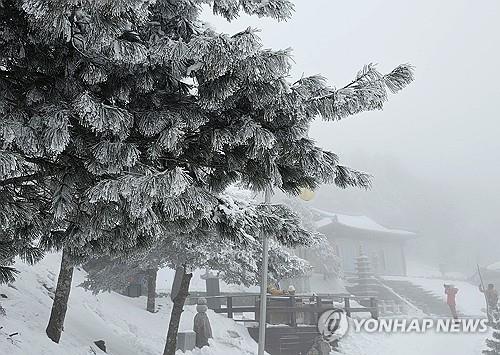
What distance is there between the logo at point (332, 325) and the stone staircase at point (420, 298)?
1045 cm

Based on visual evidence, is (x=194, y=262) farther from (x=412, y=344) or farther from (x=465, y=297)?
(x=465, y=297)

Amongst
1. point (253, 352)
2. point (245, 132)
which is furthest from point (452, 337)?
point (245, 132)

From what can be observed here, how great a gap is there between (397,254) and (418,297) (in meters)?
11.1

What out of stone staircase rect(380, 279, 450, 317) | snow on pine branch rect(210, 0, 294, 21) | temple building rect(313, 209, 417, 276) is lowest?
snow on pine branch rect(210, 0, 294, 21)

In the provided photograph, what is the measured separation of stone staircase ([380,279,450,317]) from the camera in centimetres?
2782

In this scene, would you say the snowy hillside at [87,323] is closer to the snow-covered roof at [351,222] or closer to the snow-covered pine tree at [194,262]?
the snow-covered pine tree at [194,262]

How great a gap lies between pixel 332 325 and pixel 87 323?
31.9ft

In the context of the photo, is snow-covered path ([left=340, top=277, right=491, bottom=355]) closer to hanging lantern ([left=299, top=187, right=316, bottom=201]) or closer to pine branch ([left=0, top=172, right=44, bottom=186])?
hanging lantern ([left=299, top=187, right=316, bottom=201])

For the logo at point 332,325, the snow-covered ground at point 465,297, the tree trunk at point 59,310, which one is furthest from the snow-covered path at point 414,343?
the tree trunk at point 59,310

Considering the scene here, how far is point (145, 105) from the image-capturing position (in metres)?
3.31

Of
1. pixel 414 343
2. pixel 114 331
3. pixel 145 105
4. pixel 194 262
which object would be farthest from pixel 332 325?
pixel 145 105

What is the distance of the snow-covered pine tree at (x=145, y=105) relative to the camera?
265 cm

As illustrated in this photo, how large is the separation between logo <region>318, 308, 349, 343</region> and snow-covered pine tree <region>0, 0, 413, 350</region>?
15056mm

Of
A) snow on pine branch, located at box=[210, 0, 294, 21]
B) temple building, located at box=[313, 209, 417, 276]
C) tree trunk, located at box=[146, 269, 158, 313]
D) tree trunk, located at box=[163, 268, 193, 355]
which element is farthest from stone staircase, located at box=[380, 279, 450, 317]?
snow on pine branch, located at box=[210, 0, 294, 21]
